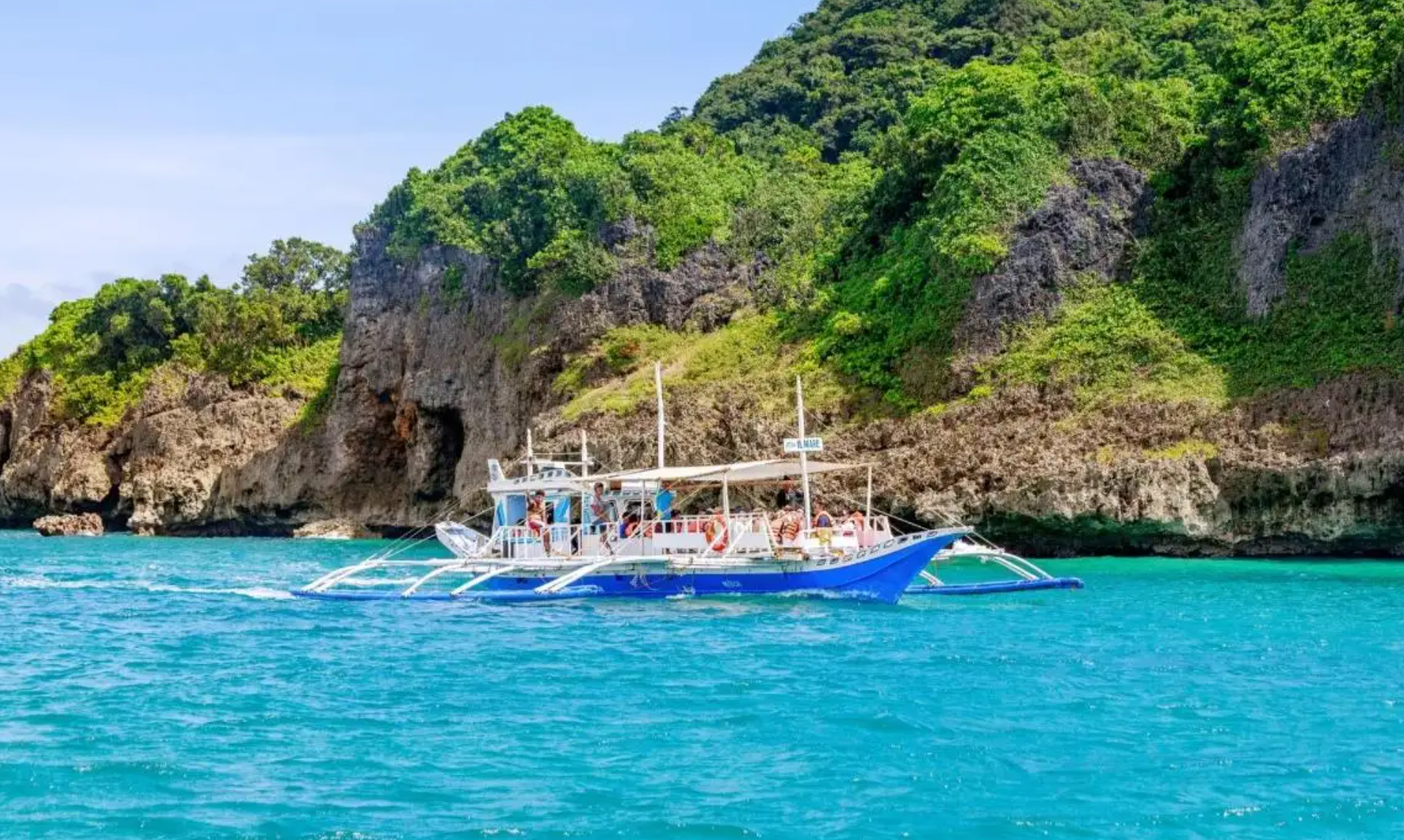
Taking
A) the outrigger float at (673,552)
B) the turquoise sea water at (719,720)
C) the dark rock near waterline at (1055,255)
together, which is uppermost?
the dark rock near waterline at (1055,255)

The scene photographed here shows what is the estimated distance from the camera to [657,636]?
28250 millimetres

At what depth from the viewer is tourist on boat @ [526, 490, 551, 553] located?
1508 inches

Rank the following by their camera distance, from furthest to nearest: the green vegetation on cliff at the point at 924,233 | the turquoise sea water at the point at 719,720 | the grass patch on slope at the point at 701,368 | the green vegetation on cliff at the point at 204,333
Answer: the green vegetation on cliff at the point at 204,333
the grass patch on slope at the point at 701,368
the green vegetation on cliff at the point at 924,233
the turquoise sea water at the point at 719,720

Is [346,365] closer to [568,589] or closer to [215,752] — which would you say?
[568,589]

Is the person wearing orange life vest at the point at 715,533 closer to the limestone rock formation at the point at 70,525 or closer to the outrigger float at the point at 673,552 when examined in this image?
the outrigger float at the point at 673,552

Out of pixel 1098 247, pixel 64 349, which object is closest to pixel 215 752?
pixel 1098 247

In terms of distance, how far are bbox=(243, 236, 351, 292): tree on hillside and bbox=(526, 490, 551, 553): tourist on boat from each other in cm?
5605

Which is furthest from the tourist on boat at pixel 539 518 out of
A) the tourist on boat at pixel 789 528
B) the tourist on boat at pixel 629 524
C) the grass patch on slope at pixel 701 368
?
the grass patch on slope at pixel 701 368

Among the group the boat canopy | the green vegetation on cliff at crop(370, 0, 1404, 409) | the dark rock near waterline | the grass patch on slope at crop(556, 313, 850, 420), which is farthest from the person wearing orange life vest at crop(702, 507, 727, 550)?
the grass patch on slope at crop(556, 313, 850, 420)

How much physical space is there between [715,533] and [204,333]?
58666 mm

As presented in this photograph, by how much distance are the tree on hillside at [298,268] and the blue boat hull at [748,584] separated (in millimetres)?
58757

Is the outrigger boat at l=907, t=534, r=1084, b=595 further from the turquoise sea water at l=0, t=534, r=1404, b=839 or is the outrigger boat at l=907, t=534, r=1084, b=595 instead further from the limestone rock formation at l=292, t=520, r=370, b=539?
the limestone rock formation at l=292, t=520, r=370, b=539

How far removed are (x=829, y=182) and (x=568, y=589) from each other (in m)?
44.7

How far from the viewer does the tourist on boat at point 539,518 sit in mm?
38312
